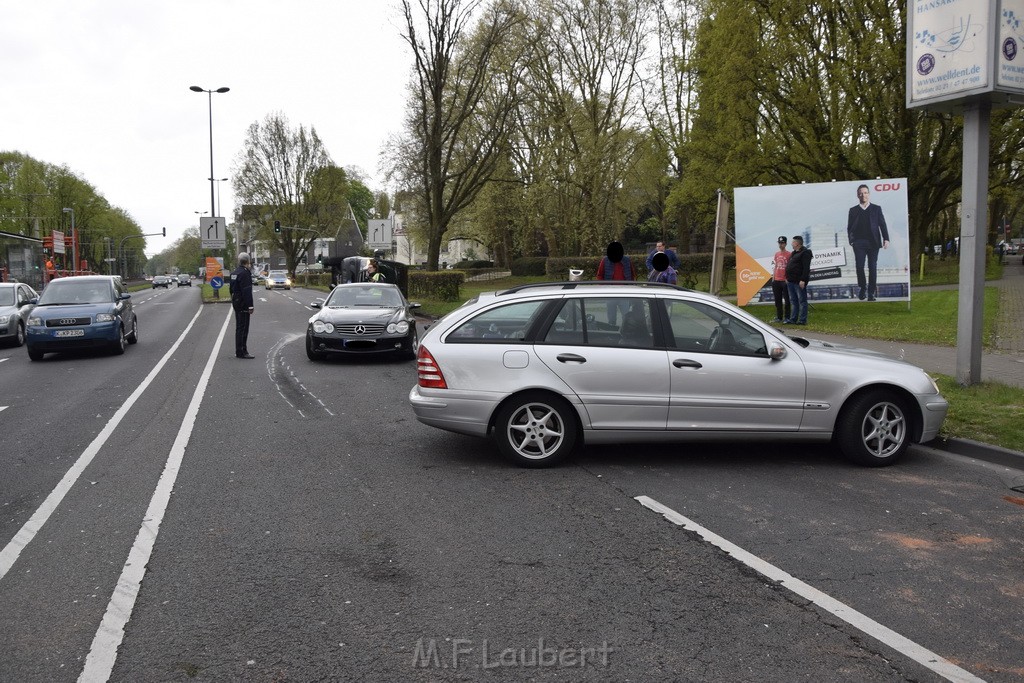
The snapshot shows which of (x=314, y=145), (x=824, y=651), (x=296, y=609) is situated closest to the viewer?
(x=824, y=651)

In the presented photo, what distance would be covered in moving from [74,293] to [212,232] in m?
27.0

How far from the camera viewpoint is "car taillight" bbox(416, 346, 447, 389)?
6.79m

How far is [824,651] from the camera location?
139 inches

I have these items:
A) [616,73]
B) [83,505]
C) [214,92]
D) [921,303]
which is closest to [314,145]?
[214,92]

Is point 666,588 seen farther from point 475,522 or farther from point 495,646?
point 475,522

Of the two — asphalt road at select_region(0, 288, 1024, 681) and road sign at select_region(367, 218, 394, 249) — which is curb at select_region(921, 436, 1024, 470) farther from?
road sign at select_region(367, 218, 394, 249)

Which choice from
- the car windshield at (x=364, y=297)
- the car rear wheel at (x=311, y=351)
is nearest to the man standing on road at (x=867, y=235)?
the car windshield at (x=364, y=297)

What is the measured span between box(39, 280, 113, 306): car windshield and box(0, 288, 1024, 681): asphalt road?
342 inches

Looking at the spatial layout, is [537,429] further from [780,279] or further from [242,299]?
[780,279]

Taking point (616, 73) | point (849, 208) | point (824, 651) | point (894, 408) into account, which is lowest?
point (824, 651)

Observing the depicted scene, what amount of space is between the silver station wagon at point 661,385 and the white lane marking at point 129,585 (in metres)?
2.14

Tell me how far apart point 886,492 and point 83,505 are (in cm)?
570

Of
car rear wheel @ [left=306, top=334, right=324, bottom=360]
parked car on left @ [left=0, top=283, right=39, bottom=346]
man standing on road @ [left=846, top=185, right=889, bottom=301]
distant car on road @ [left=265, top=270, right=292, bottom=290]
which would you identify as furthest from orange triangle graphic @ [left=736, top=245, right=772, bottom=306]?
distant car on road @ [left=265, top=270, right=292, bottom=290]

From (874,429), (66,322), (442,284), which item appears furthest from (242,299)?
(442,284)
